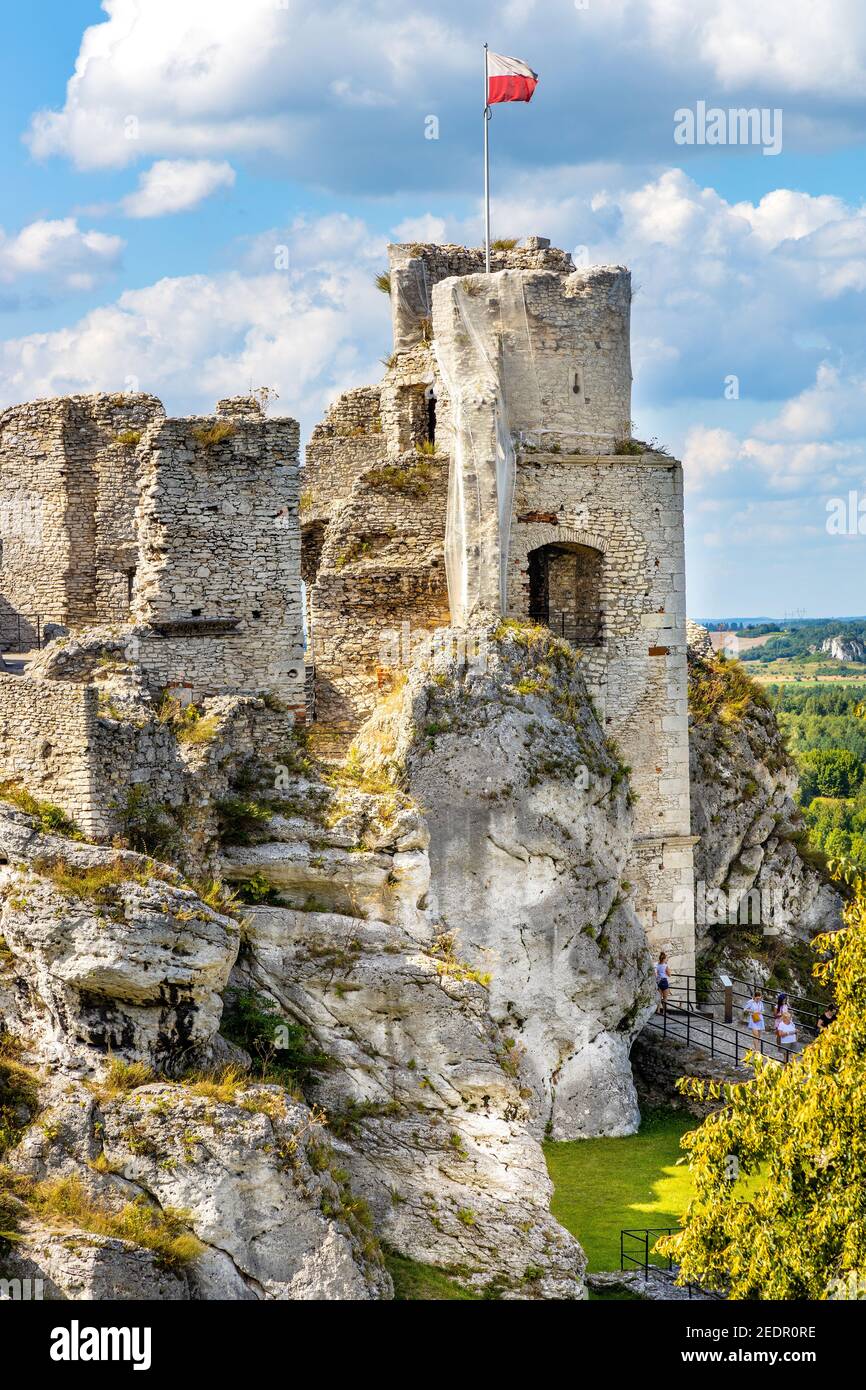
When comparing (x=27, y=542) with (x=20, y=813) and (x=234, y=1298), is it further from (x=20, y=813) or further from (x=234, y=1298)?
(x=234, y=1298)

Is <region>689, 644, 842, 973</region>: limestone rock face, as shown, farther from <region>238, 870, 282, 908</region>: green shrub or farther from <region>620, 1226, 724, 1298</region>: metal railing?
<region>238, 870, 282, 908</region>: green shrub

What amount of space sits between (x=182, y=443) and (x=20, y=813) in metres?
8.82

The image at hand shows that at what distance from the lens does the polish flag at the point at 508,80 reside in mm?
33281

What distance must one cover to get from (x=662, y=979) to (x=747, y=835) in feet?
18.7

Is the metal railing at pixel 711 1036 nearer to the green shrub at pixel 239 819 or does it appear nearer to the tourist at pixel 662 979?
the tourist at pixel 662 979

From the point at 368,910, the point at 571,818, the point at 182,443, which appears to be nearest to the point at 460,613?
the point at 571,818

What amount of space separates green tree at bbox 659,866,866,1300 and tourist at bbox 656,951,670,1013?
1397 cm

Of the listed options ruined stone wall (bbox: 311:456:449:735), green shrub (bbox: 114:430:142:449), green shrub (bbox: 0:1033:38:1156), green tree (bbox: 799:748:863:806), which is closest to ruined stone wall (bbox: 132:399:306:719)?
ruined stone wall (bbox: 311:456:449:735)

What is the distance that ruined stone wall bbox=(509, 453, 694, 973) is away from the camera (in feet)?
108

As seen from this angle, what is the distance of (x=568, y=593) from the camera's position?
33969 millimetres

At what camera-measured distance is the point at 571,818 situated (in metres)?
29.7

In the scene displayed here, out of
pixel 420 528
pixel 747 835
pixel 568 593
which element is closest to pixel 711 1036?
pixel 747 835

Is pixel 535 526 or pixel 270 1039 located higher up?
pixel 535 526

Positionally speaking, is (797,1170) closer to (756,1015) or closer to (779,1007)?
(756,1015)
